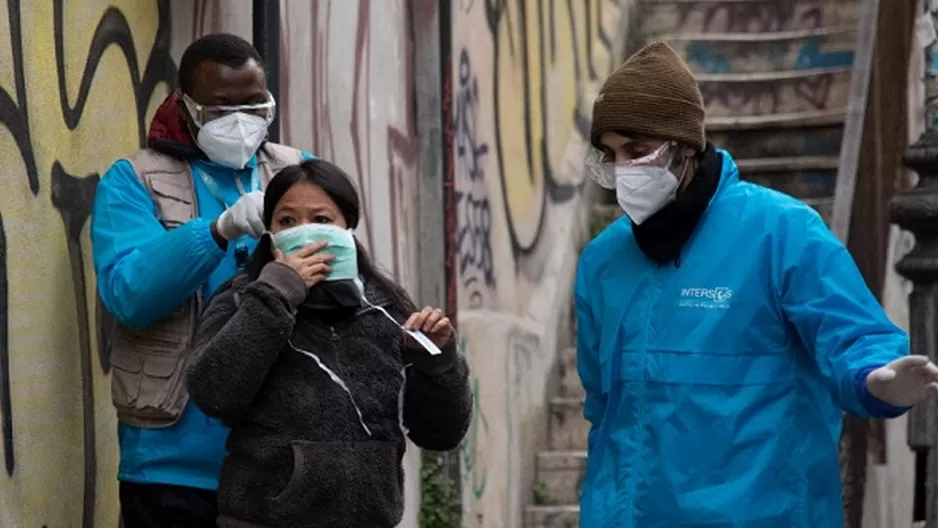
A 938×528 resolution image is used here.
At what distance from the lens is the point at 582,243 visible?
11422mm

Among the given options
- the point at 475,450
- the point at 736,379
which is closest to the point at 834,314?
the point at 736,379

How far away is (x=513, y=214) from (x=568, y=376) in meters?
0.90

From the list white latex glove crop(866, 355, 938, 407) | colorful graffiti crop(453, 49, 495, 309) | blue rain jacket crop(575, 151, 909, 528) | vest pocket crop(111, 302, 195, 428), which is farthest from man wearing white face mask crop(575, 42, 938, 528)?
colorful graffiti crop(453, 49, 495, 309)

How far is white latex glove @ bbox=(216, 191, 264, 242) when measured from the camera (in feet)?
16.0

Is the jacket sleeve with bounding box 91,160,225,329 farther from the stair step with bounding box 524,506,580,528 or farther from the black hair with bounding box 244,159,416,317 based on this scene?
the stair step with bounding box 524,506,580,528

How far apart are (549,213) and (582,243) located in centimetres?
51

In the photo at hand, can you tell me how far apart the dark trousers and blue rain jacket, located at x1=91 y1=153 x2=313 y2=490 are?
19mm

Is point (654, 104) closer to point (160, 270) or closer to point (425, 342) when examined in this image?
point (425, 342)

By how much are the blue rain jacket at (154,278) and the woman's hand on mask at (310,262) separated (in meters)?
0.27

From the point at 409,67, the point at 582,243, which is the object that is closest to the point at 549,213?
the point at 582,243

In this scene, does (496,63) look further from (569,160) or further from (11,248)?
(11,248)

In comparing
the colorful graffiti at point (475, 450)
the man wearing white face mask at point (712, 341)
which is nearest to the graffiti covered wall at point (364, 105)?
the colorful graffiti at point (475, 450)

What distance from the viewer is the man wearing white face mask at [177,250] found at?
4898 millimetres

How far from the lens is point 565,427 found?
34.2ft
